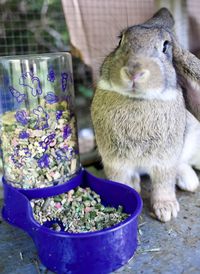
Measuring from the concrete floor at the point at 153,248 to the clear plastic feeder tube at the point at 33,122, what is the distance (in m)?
0.17

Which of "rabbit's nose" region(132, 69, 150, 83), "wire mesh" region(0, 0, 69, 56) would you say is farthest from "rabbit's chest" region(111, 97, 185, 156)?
"wire mesh" region(0, 0, 69, 56)

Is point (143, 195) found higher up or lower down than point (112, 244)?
lower down

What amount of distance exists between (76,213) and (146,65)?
453 mm

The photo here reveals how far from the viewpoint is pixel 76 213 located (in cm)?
110

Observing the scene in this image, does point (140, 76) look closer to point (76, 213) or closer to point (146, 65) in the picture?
point (146, 65)

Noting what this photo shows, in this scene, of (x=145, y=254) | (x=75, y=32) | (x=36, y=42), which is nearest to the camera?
(x=145, y=254)

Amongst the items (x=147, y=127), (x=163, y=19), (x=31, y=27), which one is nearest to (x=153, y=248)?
(x=147, y=127)

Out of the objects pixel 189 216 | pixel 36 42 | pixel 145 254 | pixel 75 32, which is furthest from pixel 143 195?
pixel 36 42

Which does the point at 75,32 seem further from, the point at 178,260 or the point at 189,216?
the point at 178,260

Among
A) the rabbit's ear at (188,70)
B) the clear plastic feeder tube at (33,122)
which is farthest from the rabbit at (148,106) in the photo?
the clear plastic feeder tube at (33,122)

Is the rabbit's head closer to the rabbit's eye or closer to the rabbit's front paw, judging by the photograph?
the rabbit's eye

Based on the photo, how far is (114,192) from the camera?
3.75 ft

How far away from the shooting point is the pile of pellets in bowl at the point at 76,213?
3.47ft

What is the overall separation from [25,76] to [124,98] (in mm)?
283
